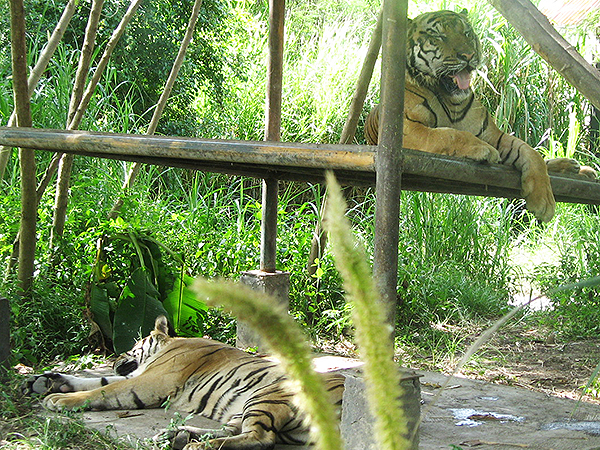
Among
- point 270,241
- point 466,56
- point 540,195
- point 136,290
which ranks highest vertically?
point 466,56

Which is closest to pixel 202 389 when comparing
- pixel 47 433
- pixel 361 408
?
pixel 47 433

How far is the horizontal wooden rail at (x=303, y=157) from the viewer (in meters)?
2.77

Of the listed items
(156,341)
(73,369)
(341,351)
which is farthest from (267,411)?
(341,351)

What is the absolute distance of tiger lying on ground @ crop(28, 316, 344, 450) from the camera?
3059 mm

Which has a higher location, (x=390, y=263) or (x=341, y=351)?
(x=390, y=263)

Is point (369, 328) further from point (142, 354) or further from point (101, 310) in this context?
point (101, 310)

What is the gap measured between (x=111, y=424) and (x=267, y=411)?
0.81 m

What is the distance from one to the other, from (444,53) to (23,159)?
9.21 ft

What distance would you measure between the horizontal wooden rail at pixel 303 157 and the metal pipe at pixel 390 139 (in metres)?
0.07

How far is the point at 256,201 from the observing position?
7.07 metres

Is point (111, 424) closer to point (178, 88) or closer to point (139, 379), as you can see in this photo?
point (139, 379)

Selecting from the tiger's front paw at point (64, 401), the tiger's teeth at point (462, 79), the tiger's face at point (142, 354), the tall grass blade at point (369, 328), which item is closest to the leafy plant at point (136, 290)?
the tiger's face at point (142, 354)

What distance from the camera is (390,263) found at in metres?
2.78

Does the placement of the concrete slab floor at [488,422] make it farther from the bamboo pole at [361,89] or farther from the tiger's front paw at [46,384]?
the bamboo pole at [361,89]
